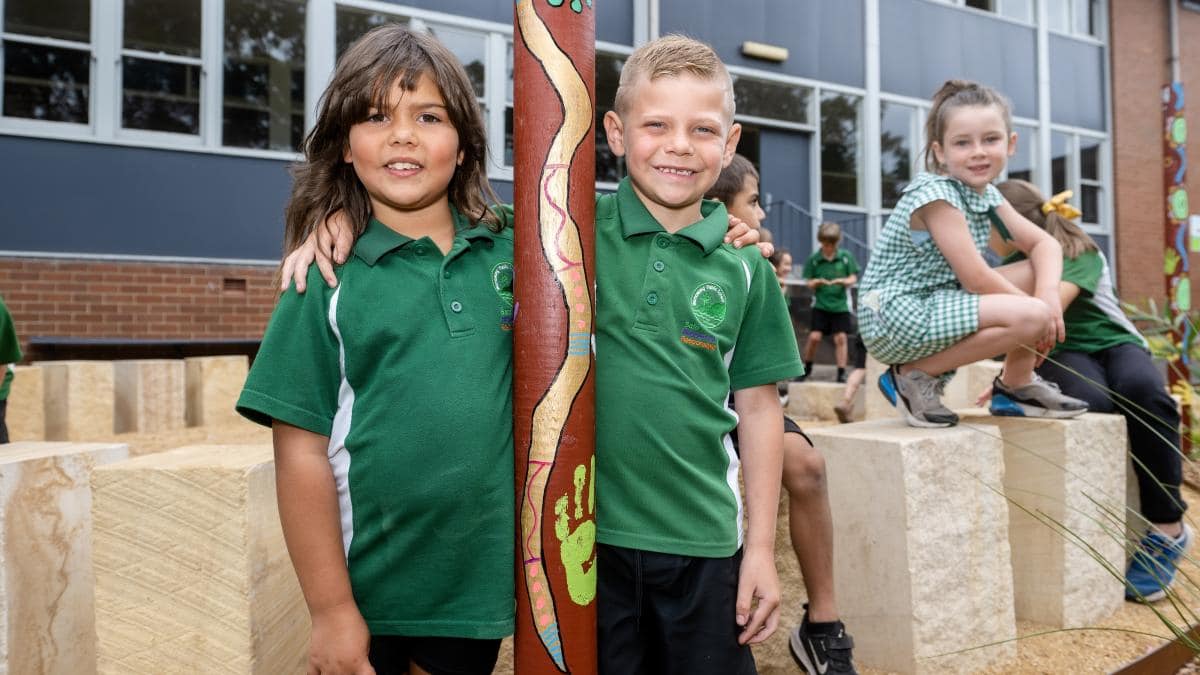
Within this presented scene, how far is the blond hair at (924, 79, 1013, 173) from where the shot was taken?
282 cm

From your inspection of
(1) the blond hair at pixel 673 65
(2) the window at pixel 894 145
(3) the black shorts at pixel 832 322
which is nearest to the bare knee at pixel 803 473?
(1) the blond hair at pixel 673 65

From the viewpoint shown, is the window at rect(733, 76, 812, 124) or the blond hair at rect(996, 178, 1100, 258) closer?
the blond hair at rect(996, 178, 1100, 258)

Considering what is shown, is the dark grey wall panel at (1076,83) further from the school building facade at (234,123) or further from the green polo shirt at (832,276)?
the green polo shirt at (832,276)

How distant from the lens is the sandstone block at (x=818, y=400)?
6.97m

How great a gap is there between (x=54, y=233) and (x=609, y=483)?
8.34m

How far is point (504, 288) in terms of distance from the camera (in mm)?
1442

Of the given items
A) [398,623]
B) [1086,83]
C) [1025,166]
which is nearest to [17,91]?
[398,623]

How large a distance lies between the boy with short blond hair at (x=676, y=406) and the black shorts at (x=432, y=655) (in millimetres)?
226

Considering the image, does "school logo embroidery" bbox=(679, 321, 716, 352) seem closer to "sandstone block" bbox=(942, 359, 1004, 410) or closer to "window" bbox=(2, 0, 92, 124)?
"sandstone block" bbox=(942, 359, 1004, 410)

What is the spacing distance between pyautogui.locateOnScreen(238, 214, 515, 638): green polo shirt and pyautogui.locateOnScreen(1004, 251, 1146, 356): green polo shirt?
2721 mm

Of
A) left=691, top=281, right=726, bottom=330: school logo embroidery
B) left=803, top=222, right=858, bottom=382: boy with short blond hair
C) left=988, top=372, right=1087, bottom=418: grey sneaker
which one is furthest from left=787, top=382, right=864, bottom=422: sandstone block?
left=691, top=281, right=726, bottom=330: school logo embroidery

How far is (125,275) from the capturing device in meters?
8.18

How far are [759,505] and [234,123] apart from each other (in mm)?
8704

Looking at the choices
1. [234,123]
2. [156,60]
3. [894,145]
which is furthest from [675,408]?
[894,145]
